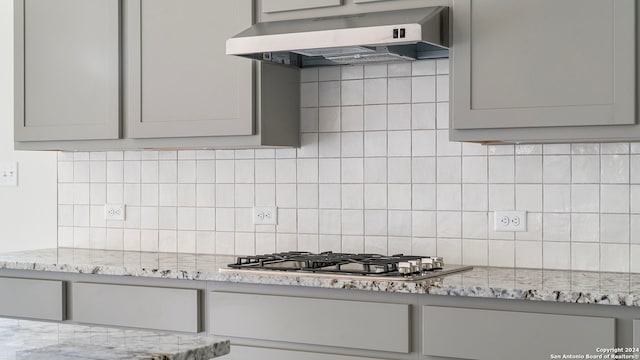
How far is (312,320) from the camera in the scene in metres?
2.91

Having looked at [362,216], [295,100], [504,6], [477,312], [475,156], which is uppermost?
[504,6]

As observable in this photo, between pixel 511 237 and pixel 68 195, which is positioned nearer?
pixel 511 237

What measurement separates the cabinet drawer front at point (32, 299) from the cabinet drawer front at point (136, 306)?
0.26 feet

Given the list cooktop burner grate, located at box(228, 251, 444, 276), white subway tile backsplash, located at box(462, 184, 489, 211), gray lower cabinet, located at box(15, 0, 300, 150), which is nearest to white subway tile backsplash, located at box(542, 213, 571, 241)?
white subway tile backsplash, located at box(462, 184, 489, 211)

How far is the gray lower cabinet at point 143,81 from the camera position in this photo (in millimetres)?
3414

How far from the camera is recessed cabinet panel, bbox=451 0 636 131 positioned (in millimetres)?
2754

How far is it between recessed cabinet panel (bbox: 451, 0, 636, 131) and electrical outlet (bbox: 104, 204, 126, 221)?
Answer: 6.11 feet

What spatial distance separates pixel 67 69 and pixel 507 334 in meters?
2.30

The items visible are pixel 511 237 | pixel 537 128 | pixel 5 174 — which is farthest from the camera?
pixel 5 174

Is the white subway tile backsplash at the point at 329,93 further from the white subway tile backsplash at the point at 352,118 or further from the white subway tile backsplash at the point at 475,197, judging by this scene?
the white subway tile backsplash at the point at 475,197

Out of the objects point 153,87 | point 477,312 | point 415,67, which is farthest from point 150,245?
point 477,312

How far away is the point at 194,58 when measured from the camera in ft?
11.4

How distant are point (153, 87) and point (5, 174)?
137cm

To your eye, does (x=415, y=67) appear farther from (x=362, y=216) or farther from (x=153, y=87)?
(x=153, y=87)
